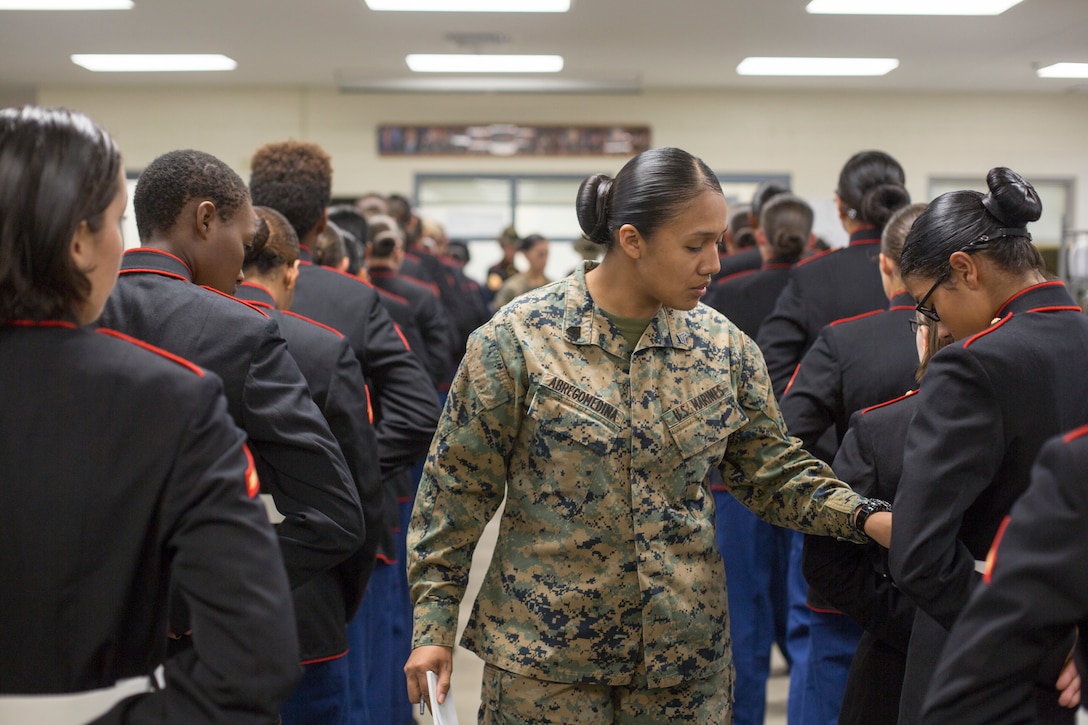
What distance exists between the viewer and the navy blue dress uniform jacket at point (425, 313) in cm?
450

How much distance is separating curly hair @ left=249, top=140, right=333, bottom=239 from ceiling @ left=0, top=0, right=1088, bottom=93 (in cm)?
461

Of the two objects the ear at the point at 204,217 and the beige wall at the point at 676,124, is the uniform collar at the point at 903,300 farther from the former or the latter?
the beige wall at the point at 676,124

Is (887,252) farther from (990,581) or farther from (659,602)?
(990,581)

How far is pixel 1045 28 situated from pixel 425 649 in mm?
7781

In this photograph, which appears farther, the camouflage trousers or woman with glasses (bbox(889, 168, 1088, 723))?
the camouflage trousers

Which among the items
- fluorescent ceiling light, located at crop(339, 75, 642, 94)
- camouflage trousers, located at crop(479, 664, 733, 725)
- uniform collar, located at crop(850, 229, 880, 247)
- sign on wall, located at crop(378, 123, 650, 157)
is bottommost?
camouflage trousers, located at crop(479, 664, 733, 725)

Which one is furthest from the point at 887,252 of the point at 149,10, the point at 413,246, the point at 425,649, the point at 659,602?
the point at 149,10

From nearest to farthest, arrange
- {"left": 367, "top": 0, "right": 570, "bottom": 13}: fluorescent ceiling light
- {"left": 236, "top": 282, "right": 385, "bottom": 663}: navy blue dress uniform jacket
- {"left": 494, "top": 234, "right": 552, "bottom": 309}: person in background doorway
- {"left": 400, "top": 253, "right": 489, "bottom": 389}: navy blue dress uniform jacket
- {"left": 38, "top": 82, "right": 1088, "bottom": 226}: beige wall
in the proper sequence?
{"left": 236, "top": 282, "right": 385, "bottom": 663}: navy blue dress uniform jacket
{"left": 400, "top": 253, "right": 489, "bottom": 389}: navy blue dress uniform jacket
{"left": 367, "top": 0, "right": 570, "bottom": 13}: fluorescent ceiling light
{"left": 494, "top": 234, "right": 552, "bottom": 309}: person in background doorway
{"left": 38, "top": 82, "right": 1088, "bottom": 226}: beige wall

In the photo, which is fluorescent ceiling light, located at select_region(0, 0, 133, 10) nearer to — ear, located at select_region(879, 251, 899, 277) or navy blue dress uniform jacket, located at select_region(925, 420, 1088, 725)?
ear, located at select_region(879, 251, 899, 277)

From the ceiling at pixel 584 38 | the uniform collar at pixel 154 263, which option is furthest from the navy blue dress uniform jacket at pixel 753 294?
the ceiling at pixel 584 38

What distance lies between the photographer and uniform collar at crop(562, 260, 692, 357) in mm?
1841

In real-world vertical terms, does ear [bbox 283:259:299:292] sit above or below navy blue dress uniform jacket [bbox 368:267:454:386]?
above

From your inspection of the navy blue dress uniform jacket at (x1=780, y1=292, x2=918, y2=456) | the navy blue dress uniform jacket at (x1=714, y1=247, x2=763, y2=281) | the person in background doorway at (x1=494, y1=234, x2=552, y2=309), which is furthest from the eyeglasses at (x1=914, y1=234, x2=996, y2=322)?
the person in background doorway at (x1=494, y1=234, x2=552, y2=309)

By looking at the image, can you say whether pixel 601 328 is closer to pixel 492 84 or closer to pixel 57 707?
pixel 57 707
